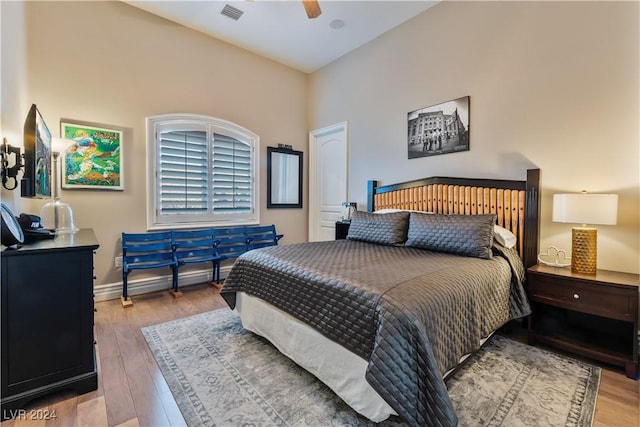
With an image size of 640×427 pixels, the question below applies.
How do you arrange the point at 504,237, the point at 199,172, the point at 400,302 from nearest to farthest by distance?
the point at 400,302
the point at 504,237
the point at 199,172

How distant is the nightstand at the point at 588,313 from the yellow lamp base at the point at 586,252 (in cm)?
7

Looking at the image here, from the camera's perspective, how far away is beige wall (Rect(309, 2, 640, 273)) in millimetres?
2250

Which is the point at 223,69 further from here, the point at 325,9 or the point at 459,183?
the point at 459,183

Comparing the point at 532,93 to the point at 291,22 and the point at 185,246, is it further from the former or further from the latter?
the point at 185,246

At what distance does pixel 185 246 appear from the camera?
12.3 ft

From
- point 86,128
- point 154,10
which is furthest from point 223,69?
point 86,128

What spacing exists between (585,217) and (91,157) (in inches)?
183

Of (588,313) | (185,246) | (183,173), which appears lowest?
(588,313)

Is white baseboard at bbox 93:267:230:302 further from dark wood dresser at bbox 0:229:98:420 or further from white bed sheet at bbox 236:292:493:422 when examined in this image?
white bed sheet at bbox 236:292:493:422

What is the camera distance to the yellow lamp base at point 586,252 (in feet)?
7.13

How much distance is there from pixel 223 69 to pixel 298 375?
4.07 meters

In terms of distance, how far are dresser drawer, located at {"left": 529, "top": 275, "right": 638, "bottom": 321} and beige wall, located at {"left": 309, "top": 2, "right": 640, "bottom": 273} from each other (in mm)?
524

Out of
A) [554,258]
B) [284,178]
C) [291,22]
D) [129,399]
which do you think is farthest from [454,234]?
[291,22]

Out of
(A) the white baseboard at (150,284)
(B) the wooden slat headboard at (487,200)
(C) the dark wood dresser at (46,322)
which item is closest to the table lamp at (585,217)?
Result: (B) the wooden slat headboard at (487,200)
